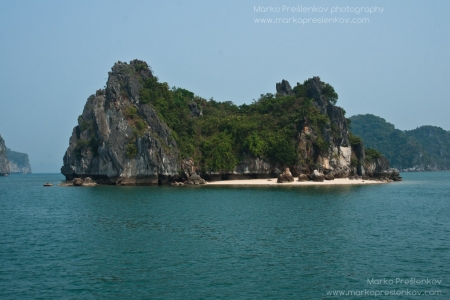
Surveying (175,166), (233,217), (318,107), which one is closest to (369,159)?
(318,107)

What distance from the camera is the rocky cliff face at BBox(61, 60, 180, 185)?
61.1m

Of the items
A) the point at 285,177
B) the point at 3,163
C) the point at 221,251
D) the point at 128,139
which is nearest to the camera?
the point at 221,251

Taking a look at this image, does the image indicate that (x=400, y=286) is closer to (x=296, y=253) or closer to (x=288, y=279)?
(x=288, y=279)

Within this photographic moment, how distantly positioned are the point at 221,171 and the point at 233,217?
36063 mm

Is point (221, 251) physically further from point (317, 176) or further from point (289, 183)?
point (317, 176)

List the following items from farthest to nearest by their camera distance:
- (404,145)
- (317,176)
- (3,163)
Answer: (404,145) → (3,163) → (317,176)

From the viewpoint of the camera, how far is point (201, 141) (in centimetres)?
7012

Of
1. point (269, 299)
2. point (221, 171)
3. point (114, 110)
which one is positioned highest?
point (114, 110)

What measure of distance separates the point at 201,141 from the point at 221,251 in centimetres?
4952

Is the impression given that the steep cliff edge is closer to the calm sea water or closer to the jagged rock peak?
the jagged rock peak

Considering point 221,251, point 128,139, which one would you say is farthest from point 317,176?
point 221,251

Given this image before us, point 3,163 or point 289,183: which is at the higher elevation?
point 3,163

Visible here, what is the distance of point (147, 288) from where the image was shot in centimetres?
1600

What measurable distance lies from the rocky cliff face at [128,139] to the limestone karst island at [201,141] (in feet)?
0.45
